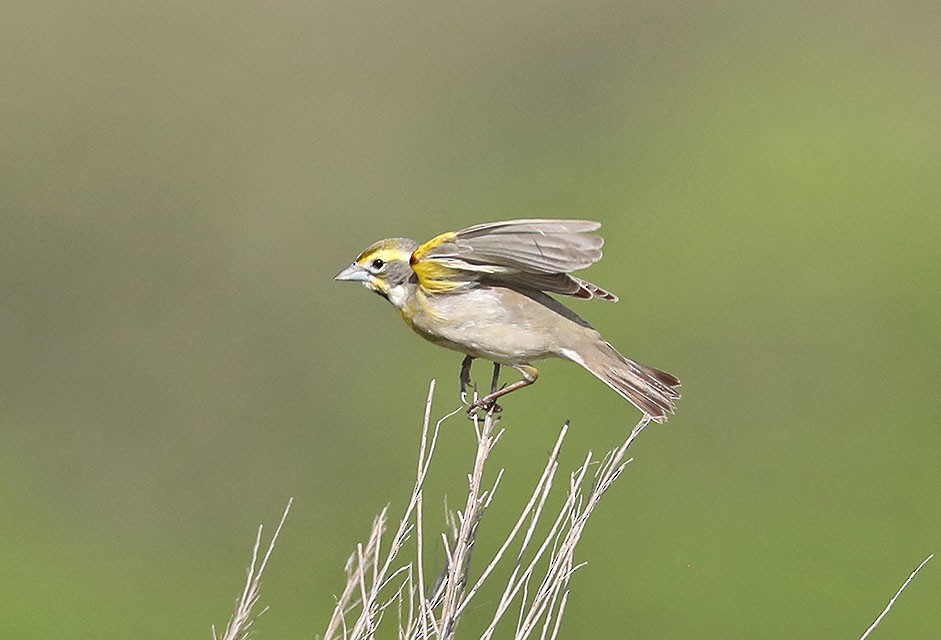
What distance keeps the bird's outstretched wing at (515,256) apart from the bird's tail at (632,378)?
0.24 metres

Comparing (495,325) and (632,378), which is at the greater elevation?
(495,325)

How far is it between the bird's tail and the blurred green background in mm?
6217

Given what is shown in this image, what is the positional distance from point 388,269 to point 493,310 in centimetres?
41

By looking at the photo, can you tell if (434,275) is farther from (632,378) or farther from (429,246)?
(632,378)

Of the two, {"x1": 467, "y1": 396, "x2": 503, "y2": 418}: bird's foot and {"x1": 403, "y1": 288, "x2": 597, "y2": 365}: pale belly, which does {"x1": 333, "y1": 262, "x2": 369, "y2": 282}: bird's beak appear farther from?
{"x1": 467, "y1": 396, "x2": 503, "y2": 418}: bird's foot

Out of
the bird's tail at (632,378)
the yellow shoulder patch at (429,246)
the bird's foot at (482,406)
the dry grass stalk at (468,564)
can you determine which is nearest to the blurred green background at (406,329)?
the bird's tail at (632,378)

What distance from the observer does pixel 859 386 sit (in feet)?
47.0

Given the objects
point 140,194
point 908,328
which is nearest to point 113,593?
point 140,194

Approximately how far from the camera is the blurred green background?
13.0m

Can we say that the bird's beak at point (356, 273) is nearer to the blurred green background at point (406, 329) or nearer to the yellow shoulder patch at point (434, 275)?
the yellow shoulder patch at point (434, 275)

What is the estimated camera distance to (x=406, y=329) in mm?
16250

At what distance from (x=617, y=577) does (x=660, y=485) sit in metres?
1.28

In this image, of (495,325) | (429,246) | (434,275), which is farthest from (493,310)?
(429,246)

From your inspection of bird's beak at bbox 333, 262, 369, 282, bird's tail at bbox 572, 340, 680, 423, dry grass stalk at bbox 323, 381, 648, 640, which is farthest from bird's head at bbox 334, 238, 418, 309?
dry grass stalk at bbox 323, 381, 648, 640
